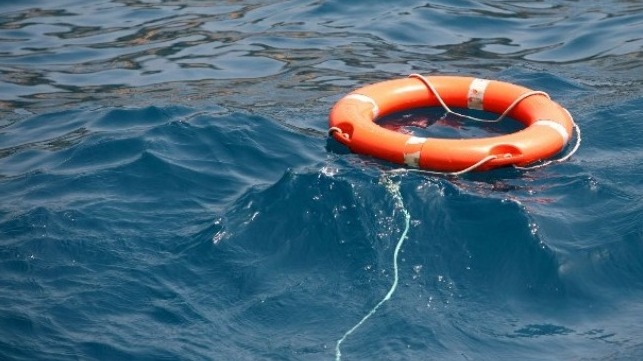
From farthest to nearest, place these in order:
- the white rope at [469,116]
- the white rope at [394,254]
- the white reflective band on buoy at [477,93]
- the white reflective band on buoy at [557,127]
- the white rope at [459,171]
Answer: the white reflective band on buoy at [477,93] < the white rope at [469,116] < the white reflective band on buoy at [557,127] < the white rope at [459,171] < the white rope at [394,254]

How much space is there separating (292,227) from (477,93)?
183 cm

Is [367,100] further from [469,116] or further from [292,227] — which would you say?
[292,227]

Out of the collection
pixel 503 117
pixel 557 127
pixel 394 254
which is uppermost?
pixel 557 127

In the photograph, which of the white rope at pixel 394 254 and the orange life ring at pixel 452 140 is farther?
the orange life ring at pixel 452 140

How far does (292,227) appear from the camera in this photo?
4910 mm

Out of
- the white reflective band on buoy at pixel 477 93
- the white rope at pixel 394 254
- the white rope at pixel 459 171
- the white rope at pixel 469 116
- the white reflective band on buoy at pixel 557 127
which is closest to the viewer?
the white rope at pixel 394 254

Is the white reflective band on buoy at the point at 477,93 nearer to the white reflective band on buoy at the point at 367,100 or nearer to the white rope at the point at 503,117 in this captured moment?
the white rope at the point at 503,117

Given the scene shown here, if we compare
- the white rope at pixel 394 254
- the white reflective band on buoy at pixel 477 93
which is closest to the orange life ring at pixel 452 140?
the white reflective band on buoy at pixel 477 93

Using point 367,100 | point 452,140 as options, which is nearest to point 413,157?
point 452,140

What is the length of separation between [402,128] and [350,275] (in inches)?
70.3

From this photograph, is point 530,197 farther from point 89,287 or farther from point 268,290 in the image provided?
point 89,287

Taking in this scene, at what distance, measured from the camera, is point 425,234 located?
477 cm

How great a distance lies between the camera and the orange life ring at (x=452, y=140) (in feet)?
A: 17.3

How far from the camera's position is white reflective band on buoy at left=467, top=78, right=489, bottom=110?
20.0ft
